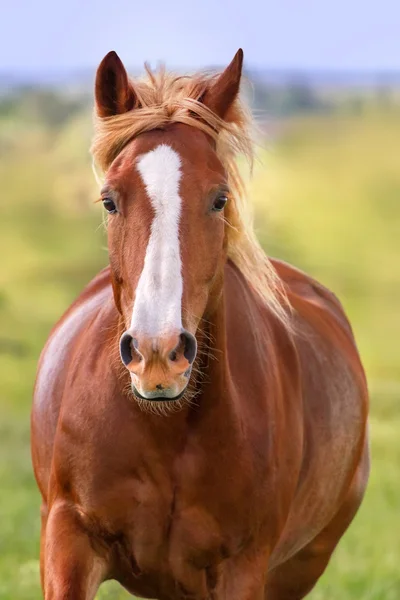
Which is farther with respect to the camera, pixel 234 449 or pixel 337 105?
pixel 337 105

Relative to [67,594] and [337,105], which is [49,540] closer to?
[67,594]

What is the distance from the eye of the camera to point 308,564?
636 centimetres

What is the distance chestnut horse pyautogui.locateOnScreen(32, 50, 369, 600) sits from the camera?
3.91m

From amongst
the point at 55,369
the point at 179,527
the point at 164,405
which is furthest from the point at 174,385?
the point at 55,369

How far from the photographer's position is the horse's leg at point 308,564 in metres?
6.30

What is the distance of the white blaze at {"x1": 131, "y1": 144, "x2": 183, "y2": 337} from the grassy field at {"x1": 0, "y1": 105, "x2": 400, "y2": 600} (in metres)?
0.74

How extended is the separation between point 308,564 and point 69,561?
2.30 meters

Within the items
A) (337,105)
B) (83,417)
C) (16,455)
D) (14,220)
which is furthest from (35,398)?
(337,105)

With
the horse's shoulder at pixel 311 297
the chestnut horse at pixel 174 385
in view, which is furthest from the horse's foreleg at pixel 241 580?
the horse's shoulder at pixel 311 297

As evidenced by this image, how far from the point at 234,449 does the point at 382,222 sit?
30574mm

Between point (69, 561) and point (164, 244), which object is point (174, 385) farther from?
point (69, 561)

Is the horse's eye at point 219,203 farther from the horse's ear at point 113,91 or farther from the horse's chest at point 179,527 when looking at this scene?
the horse's chest at point 179,527

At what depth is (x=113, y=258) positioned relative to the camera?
4105mm

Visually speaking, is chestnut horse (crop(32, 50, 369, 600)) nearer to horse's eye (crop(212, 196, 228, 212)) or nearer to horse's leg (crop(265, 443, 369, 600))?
horse's eye (crop(212, 196, 228, 212))
